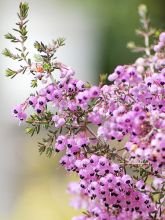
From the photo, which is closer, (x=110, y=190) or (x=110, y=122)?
(x=110, y=122)

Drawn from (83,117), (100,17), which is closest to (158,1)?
(100,17)

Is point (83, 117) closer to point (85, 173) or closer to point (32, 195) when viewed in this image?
point (85, 173)

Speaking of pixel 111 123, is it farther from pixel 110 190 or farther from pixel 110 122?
pixel 110 190

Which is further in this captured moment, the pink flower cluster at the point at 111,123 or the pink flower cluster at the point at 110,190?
the pink flower cluster at the point at 110,190

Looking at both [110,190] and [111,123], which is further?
[110,190]

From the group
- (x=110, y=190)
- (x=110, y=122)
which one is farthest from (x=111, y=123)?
(x=110, y=190)

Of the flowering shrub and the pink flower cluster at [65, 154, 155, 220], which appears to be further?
the pink flower cluster at [65, 154, 155, 220]

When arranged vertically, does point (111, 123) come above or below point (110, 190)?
above

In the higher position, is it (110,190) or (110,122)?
(110,122)

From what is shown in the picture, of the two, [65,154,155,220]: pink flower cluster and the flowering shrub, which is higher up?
the flowering shrub
